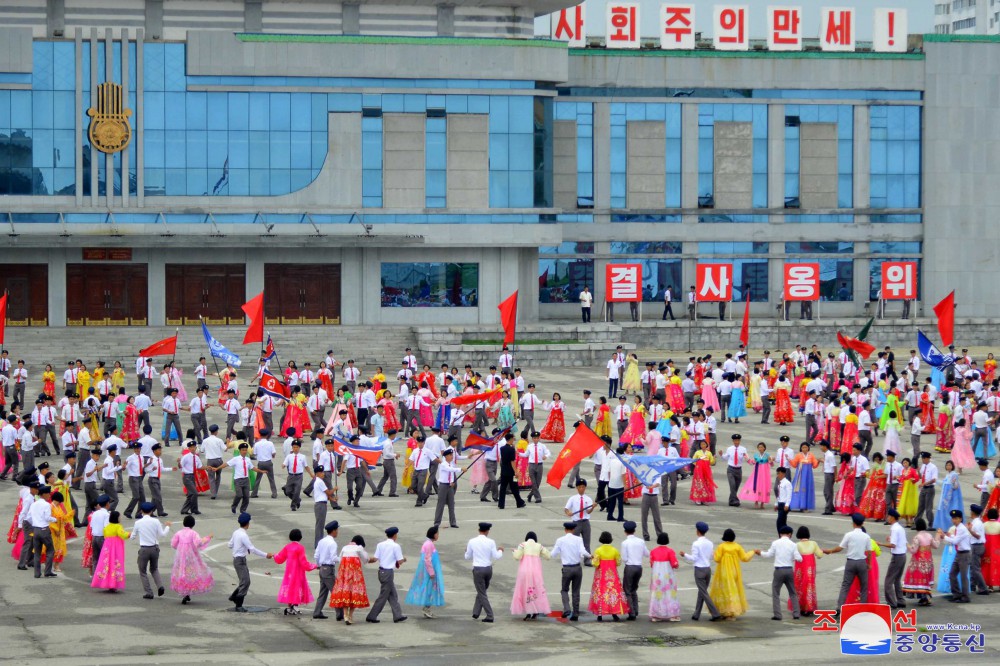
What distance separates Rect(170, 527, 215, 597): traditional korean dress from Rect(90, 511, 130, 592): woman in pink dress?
108 centimetres

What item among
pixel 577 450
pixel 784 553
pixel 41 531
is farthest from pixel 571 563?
pixel 41 531

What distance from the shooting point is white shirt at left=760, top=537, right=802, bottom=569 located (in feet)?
76.3

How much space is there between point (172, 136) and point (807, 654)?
47.4m

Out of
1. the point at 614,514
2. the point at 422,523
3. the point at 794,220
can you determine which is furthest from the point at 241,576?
the point at 794,220

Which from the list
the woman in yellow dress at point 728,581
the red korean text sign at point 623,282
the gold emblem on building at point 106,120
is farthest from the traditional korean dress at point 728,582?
the gold emblem on building at point 106,120

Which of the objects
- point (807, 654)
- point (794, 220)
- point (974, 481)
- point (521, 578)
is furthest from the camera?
point (794, 220)

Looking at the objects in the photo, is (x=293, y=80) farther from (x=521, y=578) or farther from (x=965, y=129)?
(x=521, y=578)

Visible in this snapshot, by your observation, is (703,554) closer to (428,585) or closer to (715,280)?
(428,585)

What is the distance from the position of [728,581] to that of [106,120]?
4569cm

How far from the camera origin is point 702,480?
3231 cm

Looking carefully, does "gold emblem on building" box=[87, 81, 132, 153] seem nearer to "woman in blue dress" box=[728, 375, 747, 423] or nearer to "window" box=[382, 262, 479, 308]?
"window" box=[382, 262, 479, 308]

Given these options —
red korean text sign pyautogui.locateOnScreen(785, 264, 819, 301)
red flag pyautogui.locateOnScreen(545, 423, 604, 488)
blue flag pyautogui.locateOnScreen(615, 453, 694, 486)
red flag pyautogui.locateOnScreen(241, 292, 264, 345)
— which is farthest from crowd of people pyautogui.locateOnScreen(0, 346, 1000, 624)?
red korean text sign pyautogui.locateOnScreen(785, 264, 819, 301)

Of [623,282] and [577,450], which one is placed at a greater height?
[623,282]

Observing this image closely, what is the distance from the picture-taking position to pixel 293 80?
64062 millimetres
